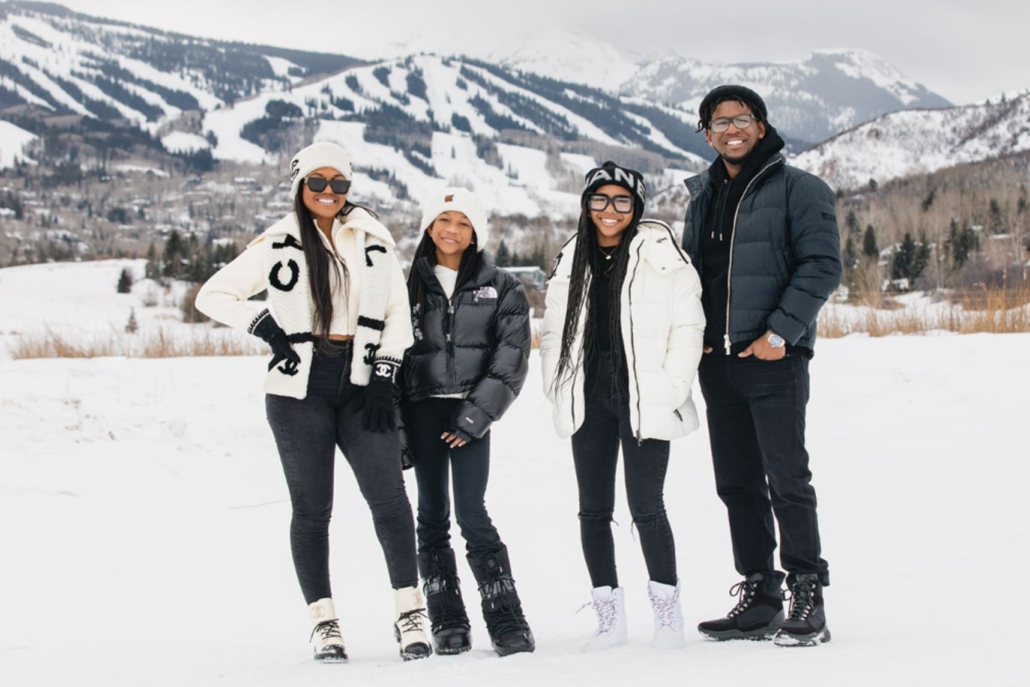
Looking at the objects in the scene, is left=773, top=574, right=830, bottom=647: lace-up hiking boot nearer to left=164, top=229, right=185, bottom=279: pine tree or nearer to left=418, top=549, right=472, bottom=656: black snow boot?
left=418, top=549, right=472, bottom=656: black snow boot

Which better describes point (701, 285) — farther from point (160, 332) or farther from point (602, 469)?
point (160, 332)

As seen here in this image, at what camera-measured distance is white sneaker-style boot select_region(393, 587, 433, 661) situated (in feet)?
10.4

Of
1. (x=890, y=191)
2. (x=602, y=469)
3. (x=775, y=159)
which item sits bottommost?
(x=602, y=469)

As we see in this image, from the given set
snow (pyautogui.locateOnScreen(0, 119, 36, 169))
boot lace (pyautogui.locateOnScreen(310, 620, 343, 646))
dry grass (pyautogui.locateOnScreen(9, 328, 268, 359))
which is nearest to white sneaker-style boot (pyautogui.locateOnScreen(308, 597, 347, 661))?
boot lace (pyautogui.locateOnScreen(310, 620, 343, 646))

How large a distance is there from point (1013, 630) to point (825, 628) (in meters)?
0.58

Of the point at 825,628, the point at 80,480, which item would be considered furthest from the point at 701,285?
the point at 80,480

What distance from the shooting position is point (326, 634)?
321 cm

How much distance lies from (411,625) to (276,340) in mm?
1136

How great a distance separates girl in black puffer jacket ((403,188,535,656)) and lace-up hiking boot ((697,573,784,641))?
0.75m

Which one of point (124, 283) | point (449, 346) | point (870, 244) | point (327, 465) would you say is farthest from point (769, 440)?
point (124, 283)

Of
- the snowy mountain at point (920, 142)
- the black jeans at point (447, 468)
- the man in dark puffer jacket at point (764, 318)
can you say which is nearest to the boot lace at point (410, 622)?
the black jeans at point (447, 468)

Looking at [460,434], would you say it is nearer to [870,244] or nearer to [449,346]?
[449,346]

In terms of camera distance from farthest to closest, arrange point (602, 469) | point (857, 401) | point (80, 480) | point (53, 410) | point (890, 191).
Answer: point (890, 191), point (857, 401), point (53, 410), point (80, 480), point (602, 469)

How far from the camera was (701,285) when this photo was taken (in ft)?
11.1
